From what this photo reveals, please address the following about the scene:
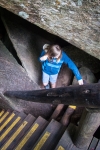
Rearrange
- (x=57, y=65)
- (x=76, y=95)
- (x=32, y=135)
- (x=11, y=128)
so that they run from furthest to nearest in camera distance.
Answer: (x=57, y=65)
(x=11, y=128)
(x=32, y=135)
(x=76, y=95)

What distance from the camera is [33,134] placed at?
232cm

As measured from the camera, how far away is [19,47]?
147 inches

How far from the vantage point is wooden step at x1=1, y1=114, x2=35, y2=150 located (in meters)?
2.36

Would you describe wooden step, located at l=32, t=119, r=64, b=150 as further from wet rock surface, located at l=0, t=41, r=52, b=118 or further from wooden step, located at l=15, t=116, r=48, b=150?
wet rock surface, located at l=0, t=41, r=52, b=118

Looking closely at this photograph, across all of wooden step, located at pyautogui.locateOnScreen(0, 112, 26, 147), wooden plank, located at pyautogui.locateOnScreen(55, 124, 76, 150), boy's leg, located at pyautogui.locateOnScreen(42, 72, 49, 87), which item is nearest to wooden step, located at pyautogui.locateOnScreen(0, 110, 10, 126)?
wooden step, located at pyautogui.locateOnScreen(0, 112, 26, 147)

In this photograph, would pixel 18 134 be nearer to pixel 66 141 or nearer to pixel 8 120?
pixel 8 120

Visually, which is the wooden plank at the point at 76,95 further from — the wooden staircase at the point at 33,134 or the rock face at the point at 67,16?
the rock face at the point at 67,16

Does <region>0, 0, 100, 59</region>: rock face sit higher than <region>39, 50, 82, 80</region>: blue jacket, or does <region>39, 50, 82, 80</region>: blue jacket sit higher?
<region>0, 0, 100, 59</region>: rock face

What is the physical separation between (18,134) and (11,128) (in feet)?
0.81

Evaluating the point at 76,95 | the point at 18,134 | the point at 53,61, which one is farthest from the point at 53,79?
the point at 76,95

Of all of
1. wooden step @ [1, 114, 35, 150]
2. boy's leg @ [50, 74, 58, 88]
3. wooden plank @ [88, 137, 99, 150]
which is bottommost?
wooden step @ [1, 114, 35, 150]

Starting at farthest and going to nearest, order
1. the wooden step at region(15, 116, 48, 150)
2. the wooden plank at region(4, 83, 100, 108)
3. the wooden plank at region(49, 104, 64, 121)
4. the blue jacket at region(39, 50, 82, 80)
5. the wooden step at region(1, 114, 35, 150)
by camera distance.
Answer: the blue jacket at region(39, 50, 82, 80) < the wooden plank at region(49, 104, 64, 121) < the wooden step at region(1, 114, 35, 150) < the wooden step at region(15, 116, 48, 150) < the wooden plank at region(4, 83, 100, 108)

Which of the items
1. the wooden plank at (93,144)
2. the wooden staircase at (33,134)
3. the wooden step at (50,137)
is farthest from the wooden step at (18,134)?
the wooden plank at (93,144)

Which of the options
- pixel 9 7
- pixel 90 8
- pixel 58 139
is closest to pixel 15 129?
pixel 58 139
